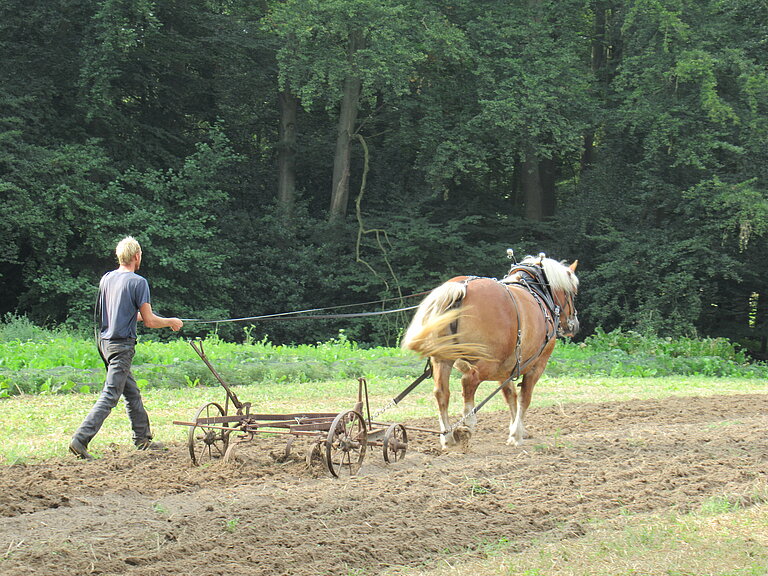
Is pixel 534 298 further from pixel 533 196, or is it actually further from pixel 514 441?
pixel 533 196

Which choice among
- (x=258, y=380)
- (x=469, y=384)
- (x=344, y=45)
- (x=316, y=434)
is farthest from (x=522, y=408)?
(x=344, y=45)

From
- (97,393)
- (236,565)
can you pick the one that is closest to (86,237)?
(97,393)

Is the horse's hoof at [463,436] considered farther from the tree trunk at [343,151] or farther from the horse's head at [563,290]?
the tree trunk at [343,151]

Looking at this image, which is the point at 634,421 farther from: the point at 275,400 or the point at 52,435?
the point at 52,435

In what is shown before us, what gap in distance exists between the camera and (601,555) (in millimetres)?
4895

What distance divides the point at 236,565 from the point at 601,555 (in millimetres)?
2048

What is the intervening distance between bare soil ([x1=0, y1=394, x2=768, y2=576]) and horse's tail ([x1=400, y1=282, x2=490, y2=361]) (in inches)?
36.8

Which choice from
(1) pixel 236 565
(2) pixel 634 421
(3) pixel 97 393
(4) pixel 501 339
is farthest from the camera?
(3) pixel 97 393

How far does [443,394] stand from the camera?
7.80m

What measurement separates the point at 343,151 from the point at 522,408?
19.3 meters

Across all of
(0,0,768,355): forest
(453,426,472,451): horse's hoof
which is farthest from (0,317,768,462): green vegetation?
(0,0,768,355): forest

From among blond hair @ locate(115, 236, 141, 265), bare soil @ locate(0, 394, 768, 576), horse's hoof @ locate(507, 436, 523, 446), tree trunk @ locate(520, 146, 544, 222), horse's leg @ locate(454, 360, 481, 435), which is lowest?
horse's hoof @ locate(507, 436, 523, 446)

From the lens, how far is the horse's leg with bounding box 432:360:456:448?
25.6 feet

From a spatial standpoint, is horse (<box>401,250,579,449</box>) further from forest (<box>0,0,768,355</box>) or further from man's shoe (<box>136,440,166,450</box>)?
forest (<box>0,0,768,355</box>)
